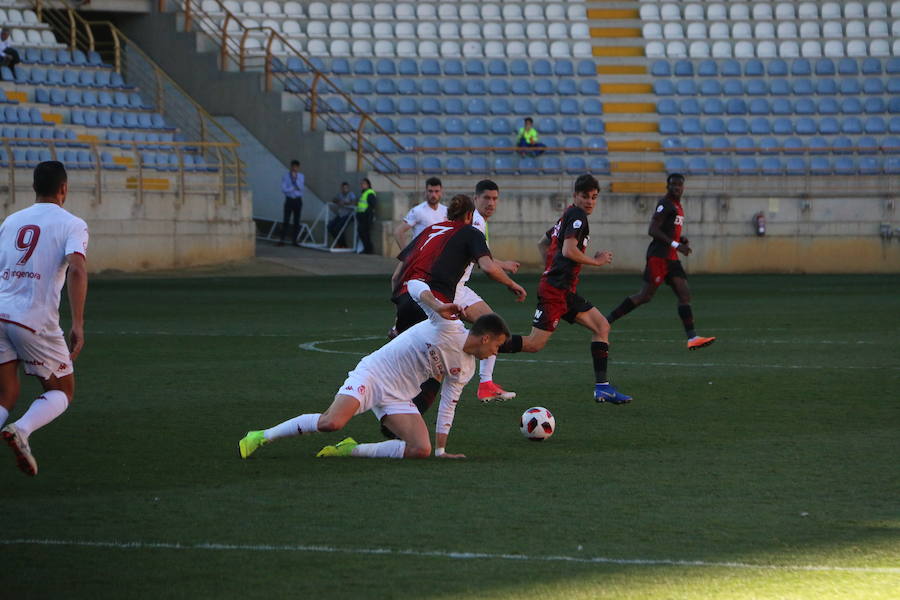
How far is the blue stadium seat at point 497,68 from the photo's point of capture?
33.8 m

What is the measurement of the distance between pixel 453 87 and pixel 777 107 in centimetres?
792

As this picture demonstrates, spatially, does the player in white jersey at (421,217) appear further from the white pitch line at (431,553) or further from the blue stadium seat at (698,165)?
the blue stadium seat at (698,165)

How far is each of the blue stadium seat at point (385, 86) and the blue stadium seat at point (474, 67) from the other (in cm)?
192

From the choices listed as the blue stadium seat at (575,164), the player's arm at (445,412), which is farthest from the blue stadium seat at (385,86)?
the player's arm at (445,412)

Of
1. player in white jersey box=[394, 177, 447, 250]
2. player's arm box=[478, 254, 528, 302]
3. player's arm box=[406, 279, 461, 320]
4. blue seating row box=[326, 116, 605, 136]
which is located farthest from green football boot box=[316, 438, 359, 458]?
blue seating row box=[326, 116, 605, 136]

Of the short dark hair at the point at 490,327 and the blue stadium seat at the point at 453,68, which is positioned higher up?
the blue stadium seat at the point at 453,68

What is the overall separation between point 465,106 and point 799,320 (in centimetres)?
1581

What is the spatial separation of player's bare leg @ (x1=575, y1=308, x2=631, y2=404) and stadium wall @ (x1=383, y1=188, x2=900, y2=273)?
1937 cm

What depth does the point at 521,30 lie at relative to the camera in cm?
3512

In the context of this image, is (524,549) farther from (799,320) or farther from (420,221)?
(799,320)

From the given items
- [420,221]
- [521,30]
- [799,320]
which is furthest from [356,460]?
[521,30]

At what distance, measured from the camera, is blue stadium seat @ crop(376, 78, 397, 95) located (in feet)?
108

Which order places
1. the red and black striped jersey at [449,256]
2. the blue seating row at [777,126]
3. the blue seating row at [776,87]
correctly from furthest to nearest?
1. the blue seating row at [776,87]
2. the blue seating row at [777,126]
3. the red and black striped jersey at [449,256]

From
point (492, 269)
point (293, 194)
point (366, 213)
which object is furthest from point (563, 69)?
point (492, 269)
